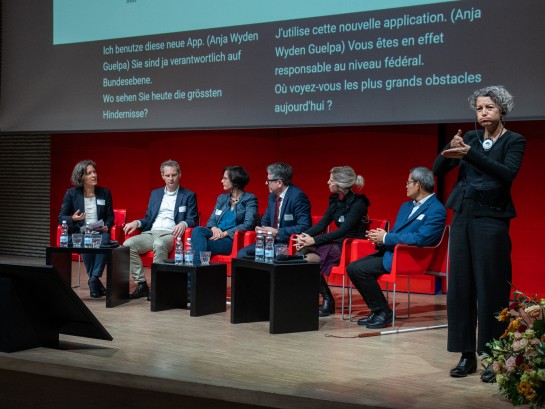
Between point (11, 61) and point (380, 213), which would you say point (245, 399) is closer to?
point (380, 213)

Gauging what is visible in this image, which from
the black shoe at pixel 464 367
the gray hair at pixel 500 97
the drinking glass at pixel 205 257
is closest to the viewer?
the gray hair at pixel 500 97

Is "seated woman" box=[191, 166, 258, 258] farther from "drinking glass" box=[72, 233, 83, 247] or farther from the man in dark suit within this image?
"drinking glass" box=[72, 233, 83, 247]

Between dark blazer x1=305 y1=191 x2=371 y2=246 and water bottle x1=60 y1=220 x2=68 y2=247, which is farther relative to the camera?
water bottle x1=60 y1=220 x2=68 y2=247

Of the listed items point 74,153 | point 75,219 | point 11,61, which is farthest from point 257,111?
point 74,153

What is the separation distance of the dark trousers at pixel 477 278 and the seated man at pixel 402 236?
1374 mm

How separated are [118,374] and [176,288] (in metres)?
2.38

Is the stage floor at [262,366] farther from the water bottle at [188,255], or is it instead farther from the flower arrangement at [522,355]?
the water bottle at [188,255]

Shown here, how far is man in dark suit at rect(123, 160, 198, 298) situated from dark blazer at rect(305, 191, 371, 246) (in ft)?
4.28

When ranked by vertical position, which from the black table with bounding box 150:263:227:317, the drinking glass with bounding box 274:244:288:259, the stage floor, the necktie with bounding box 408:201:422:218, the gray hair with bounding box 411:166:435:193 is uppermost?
the gray hair with bounding box 411:166:435:193

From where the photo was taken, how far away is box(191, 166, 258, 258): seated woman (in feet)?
22.8

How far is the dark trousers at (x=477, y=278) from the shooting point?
13.8 ft

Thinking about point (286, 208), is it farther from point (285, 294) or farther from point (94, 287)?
point (94, 287)

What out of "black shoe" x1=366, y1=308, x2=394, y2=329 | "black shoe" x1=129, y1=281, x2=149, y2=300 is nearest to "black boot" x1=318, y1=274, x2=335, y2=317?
"black shoe" x1=366, y1=308, x2=394, y2=329

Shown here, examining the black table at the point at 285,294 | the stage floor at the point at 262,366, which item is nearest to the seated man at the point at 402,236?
the stage floor at the point at 262,366
